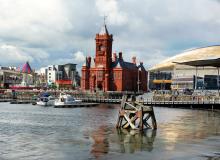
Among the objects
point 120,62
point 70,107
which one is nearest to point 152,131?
point 70,107

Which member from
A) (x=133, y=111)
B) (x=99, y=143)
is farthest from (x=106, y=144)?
(x=133, y=111)

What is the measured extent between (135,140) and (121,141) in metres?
1.47

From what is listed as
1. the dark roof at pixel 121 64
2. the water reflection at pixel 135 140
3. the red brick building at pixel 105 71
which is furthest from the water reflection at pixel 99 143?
the dark roof at pixel 121 64

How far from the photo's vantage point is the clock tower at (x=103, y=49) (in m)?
163

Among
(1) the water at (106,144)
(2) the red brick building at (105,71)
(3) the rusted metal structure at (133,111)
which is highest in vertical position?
(2) the red brick building at (105,71)

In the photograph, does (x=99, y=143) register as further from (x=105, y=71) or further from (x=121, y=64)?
(x=121, y=64)

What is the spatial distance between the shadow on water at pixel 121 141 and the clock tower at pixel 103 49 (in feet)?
397

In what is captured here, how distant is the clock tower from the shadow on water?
121093 mm

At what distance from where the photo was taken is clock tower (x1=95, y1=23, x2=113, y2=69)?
163m

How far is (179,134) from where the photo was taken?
1587 inches

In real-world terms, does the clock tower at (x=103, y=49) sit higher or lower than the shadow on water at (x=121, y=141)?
higher

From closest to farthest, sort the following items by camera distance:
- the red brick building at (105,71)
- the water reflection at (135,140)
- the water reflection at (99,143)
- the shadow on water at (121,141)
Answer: the water reflection at (99,143)
the shadow on water at (121,141)
the water reflection at (135,140)
the red brick building at (105,71)

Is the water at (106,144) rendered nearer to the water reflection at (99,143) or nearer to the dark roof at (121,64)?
the water reflection at (99,143)

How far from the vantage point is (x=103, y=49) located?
164 meters
